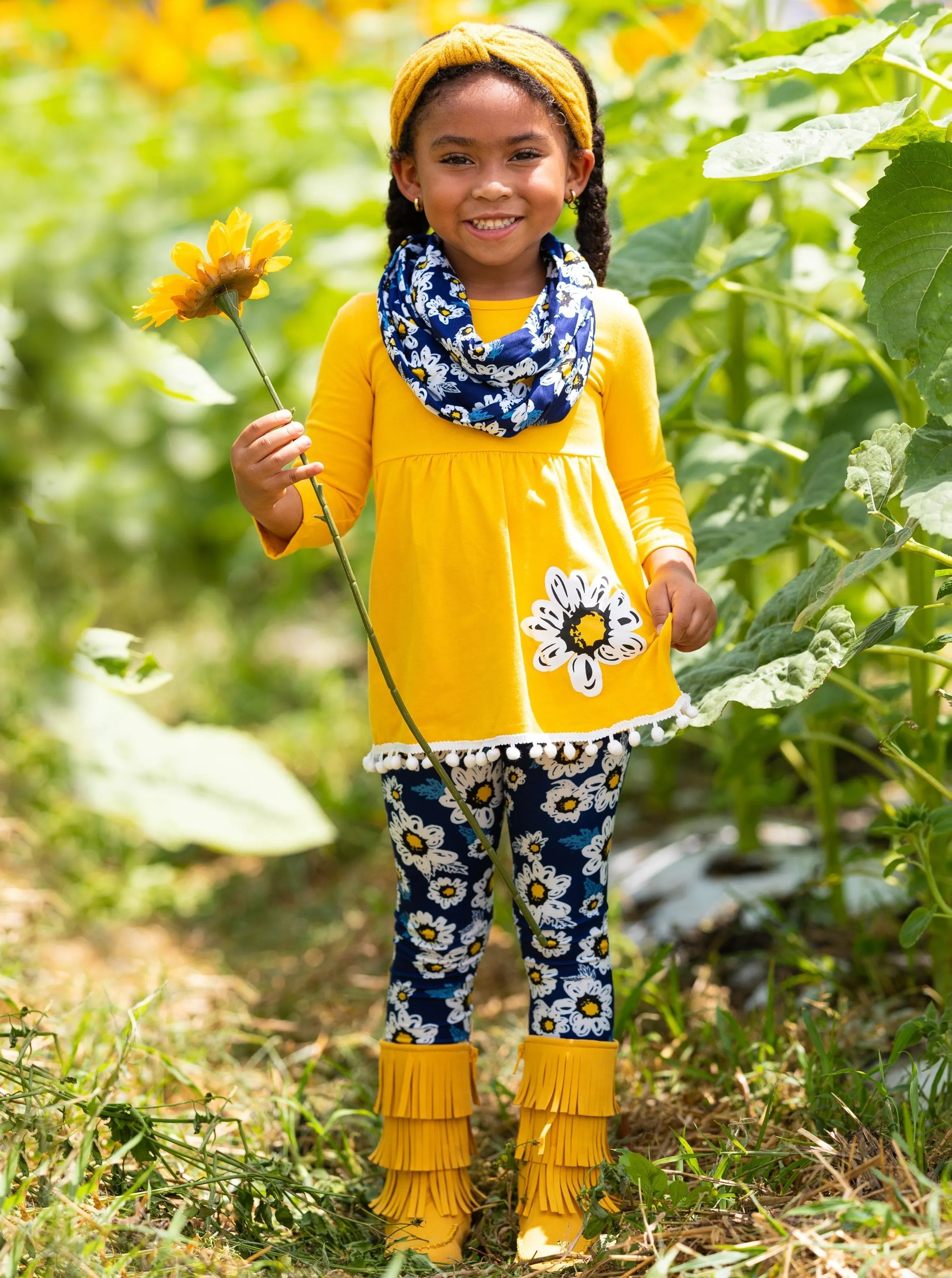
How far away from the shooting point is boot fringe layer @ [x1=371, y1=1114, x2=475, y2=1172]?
1.44 metres

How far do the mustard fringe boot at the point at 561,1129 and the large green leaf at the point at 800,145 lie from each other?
900 millimetres

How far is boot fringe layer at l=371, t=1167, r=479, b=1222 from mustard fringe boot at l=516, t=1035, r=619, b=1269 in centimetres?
7

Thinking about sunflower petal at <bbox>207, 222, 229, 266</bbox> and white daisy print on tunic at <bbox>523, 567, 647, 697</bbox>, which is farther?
white daisy print on tunic at <bbox>523, 567, 647, 697</bbox>

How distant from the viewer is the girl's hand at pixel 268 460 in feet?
4.11

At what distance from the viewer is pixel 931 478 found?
1.26 m

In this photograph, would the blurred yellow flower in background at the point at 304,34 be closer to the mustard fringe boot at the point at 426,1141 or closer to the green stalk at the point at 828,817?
the green stalk at the point at 828,817

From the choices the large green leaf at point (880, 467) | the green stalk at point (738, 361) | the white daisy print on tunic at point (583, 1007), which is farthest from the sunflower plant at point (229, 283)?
the green stalk at point (738, 361)

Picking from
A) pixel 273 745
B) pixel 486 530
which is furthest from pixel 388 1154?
pixel 273 745

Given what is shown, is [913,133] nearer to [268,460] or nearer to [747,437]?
[747,437]

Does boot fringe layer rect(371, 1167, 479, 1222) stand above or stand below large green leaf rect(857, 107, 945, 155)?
below

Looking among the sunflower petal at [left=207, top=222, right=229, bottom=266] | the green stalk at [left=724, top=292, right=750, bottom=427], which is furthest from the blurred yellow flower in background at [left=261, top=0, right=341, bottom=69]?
the sunflower petal at [left=207, top=222, right=229, bottom=266]

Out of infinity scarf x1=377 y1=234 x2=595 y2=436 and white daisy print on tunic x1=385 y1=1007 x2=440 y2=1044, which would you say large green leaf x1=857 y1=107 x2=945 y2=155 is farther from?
white daisy print on tunic x1=385 y1=1007 x2=440 y2=1044

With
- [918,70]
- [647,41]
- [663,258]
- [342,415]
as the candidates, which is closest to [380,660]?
[342,415]

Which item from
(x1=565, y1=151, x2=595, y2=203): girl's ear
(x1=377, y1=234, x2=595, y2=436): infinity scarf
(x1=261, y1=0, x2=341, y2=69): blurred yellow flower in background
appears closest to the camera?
(x1=377, y1=234, x2=595, y2=436): infinity scarf
